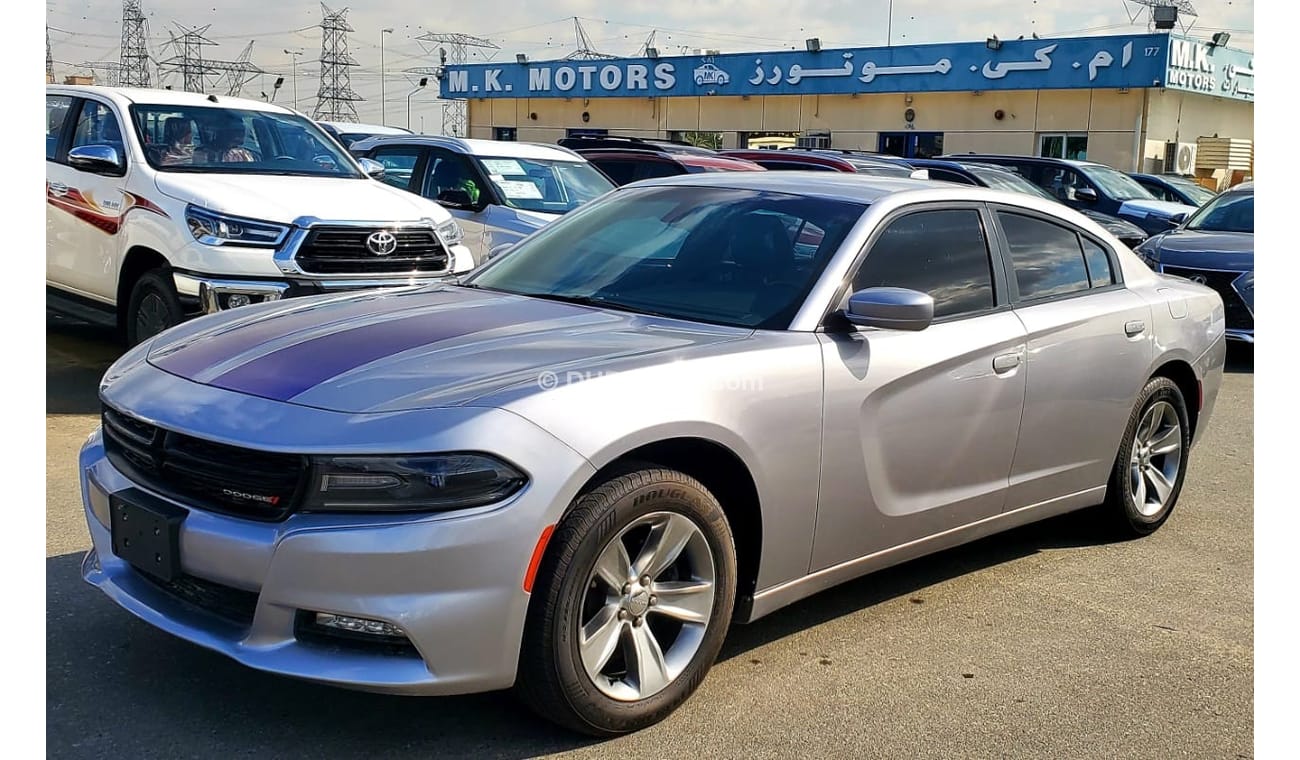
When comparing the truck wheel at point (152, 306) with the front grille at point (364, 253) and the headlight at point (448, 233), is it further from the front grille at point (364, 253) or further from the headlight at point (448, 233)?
the headlight at point (448, 233)

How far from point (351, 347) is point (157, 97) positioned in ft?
19.9

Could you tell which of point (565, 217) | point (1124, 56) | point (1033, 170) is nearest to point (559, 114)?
point (1124, 56)

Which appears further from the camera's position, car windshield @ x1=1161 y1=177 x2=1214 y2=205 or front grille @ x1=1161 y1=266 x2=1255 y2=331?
car windshield @ x1=1161 y1=177 x2=1214 y2=205

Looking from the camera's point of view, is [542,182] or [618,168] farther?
[618,168]

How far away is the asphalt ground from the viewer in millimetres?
3408

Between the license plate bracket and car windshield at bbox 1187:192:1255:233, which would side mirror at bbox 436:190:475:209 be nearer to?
car windshield at bbox 1187:192:1255:233

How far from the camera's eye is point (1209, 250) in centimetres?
1091

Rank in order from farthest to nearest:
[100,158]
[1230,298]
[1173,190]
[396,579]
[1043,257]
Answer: [1173,190] → [1230,298] → [100,158] → [1043,257] → [396,579]

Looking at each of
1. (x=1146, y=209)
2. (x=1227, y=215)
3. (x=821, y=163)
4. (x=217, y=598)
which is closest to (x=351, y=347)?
(x=217, y=598)

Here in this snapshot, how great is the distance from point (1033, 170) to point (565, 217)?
15452mm

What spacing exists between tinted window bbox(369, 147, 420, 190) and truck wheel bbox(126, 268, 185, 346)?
4494 millimetres

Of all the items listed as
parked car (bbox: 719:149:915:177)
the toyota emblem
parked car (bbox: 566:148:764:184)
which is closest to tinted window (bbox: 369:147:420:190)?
parked car (bbox: 566:148:764:184)

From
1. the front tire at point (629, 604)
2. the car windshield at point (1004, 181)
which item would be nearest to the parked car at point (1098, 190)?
the car windshield at point (1004, 181)

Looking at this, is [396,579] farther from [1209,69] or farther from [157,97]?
[1209,69]
